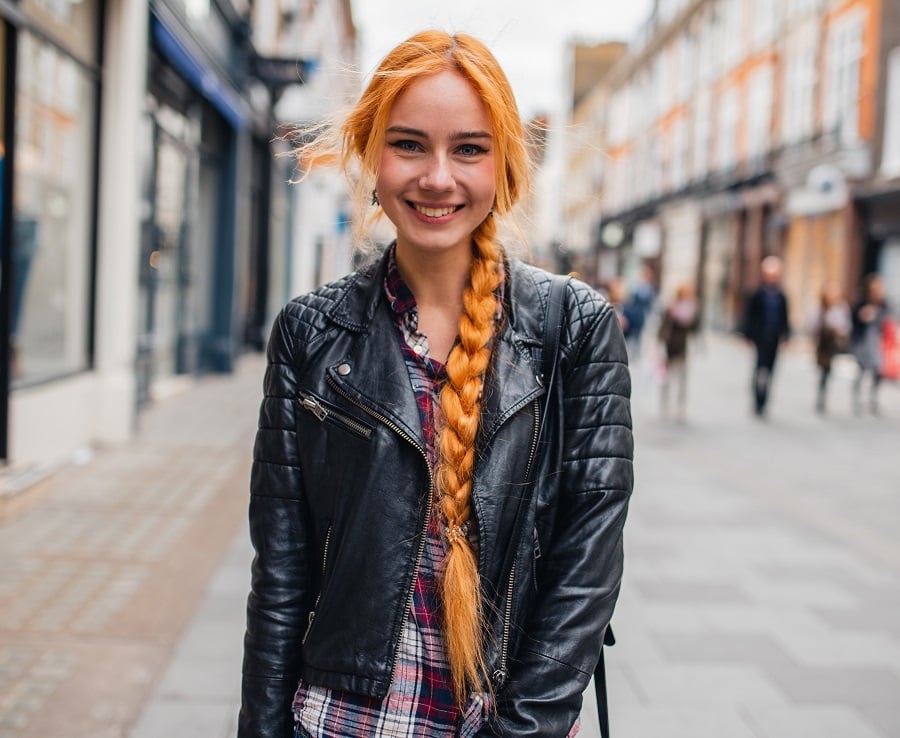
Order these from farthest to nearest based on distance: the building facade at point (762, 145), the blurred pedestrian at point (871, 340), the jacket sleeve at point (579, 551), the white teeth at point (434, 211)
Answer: the building facade at point (762, 145), the blurred pedestrian at point (871, 340), the white teeth at point (434, 211), the jacket sleeve at point (579, 551)

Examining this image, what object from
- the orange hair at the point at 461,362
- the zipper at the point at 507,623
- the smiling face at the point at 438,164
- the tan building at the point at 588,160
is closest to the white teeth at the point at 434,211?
the smiling face at the point at 438,164

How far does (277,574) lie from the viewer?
162cm

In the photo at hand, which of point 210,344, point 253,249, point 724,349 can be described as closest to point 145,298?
point 210,344

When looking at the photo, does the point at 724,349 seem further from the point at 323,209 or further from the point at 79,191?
the point at 79,191

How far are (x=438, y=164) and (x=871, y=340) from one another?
40.2 feet

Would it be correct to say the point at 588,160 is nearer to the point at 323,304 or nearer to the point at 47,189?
the point at 47,189

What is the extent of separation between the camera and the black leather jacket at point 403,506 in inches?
59.4

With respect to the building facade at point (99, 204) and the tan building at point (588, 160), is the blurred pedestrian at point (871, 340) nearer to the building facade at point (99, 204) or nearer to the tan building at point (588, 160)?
the building facade at point (99, 204)

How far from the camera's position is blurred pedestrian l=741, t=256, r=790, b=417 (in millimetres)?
12062

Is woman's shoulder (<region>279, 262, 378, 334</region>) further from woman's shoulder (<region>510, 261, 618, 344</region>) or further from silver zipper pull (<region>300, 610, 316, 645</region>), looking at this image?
silver zipper pull (<region>300, 610, 316, 645</region>)

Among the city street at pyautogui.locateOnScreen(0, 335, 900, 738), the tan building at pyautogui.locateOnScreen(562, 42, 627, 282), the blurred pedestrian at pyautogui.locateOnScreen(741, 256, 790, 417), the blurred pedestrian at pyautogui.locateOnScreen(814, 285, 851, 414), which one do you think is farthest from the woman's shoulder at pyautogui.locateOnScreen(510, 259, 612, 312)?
the tan building at pyautogui.locateOnScreen(562, 42, 627, 282)

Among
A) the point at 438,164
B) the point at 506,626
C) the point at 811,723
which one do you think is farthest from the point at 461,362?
the point at 811,723

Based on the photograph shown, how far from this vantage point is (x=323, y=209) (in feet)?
44.9

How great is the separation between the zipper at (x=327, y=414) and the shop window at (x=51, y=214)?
222 inches
